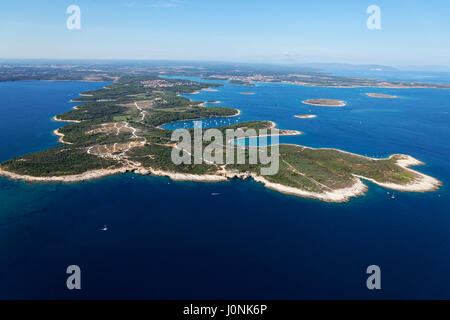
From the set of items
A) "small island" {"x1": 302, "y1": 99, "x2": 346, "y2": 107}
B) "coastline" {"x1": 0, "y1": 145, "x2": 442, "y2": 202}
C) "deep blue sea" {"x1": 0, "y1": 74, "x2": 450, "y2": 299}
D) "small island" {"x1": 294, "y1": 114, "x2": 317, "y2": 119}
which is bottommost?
"deep blue sea" {"x1": 0, "y1": 74, "x2": 450, "y2": 299}

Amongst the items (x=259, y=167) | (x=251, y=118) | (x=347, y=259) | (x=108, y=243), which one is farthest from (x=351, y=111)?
(x=108, y=243)

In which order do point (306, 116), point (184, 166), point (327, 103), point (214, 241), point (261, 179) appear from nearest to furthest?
point (214, 241), point (261, 179), point (184, 166), point (306, 116), point (327, 103)

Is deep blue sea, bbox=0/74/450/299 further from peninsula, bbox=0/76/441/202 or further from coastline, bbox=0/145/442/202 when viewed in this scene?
peninsula, bbox=0/76/441/202

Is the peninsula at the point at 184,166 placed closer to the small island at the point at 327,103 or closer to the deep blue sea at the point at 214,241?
the deep blue sea at the point at 214,241

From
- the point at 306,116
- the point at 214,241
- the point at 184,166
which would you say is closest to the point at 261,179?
the point at 184,166

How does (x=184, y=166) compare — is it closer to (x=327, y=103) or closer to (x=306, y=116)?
(x=306, y=116)

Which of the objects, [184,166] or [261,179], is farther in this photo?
[184,166]

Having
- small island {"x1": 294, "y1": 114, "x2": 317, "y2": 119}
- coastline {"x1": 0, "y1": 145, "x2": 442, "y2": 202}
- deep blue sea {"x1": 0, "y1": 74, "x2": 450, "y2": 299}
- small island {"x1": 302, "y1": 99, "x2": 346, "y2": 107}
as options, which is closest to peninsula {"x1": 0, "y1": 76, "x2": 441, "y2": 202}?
coastline {"x1": 0, "y1": 145, "x2": 442, "y2": 202}

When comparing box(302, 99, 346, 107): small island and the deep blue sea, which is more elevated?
box(302, 99, 346, 107): small island
